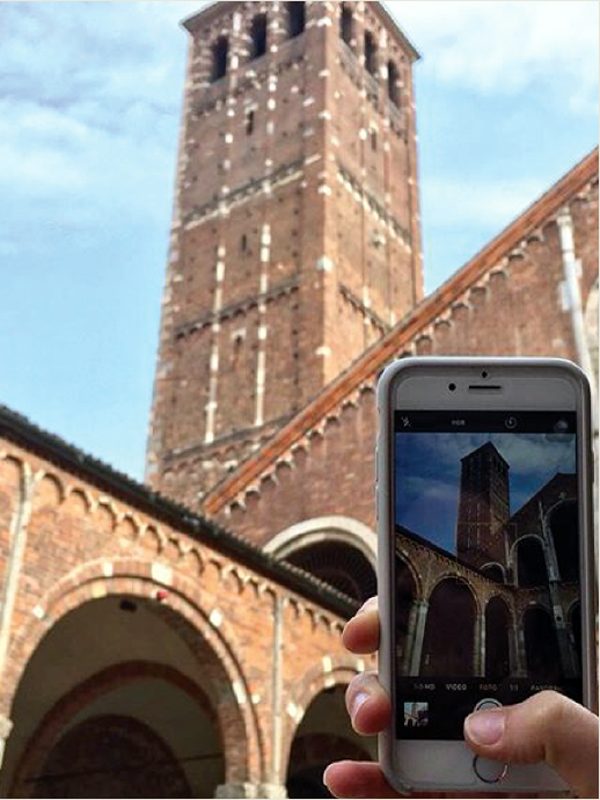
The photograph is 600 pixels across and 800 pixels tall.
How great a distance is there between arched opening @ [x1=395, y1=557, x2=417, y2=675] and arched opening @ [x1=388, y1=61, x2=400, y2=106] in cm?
2428

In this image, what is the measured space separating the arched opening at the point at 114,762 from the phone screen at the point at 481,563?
10.3 meters

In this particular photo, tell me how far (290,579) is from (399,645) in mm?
7986

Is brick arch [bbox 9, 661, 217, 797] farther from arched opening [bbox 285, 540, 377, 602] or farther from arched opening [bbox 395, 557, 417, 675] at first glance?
arched opening [bbox 395, 557, 417, 675]

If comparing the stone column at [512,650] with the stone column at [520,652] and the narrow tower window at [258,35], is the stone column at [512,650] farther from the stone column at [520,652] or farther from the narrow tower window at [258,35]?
the narrow tower window at [258,35]

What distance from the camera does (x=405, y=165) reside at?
24.0 metres

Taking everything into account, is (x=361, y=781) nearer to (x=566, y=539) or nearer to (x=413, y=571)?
(x=413, y=571)

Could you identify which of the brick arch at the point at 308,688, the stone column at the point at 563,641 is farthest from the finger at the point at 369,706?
the brick arch at the point at 308,688

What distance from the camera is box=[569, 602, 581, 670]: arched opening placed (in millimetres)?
1217

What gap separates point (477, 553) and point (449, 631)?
103 mm

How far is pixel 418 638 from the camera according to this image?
48.8 inches

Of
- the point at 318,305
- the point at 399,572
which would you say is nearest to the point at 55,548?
the point at 399,572

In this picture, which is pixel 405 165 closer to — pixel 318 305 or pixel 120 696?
pixel 318 305

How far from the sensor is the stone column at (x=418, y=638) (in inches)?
48.3

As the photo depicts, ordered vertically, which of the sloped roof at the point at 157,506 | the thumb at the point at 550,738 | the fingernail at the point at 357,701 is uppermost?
the sloped roof at the point at 157,506
